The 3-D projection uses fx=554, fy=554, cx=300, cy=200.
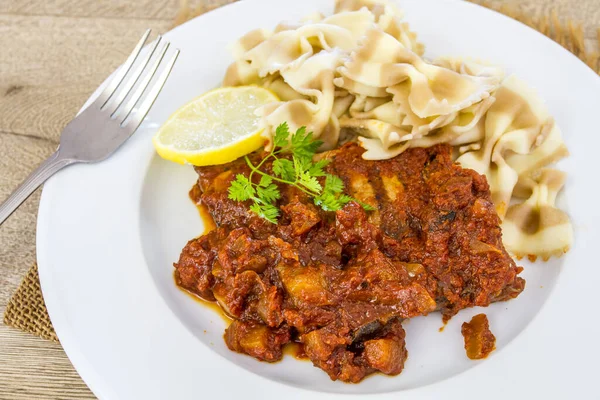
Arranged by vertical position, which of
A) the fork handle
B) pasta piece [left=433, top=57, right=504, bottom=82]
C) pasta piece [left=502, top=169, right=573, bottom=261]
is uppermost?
pasta piece [left=433, top=57, right=504, bottom=82]

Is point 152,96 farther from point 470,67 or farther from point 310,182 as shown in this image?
point 470,67

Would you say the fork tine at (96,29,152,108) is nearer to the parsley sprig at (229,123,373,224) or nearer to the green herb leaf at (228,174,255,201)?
the parsley sprig at (229,123,373,224)

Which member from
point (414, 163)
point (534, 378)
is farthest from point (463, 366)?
point (414, 163)

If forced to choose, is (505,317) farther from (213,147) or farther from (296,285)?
(213,147)

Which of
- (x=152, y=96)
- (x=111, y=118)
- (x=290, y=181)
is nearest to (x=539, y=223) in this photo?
(x=290, y=181)

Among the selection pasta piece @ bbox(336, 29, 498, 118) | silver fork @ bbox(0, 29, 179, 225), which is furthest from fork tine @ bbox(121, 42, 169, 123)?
pasta piece @ bbox(336, 29, 498, 118)

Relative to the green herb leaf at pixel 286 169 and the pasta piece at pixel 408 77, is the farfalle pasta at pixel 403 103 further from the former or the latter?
the green herb leaf at pixel 286 169

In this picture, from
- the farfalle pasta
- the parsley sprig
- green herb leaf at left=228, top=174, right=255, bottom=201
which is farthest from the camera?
the farfalle pasta

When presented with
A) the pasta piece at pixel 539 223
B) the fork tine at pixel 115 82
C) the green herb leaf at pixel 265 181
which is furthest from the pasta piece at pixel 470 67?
the fork tine at pixel 115 82
